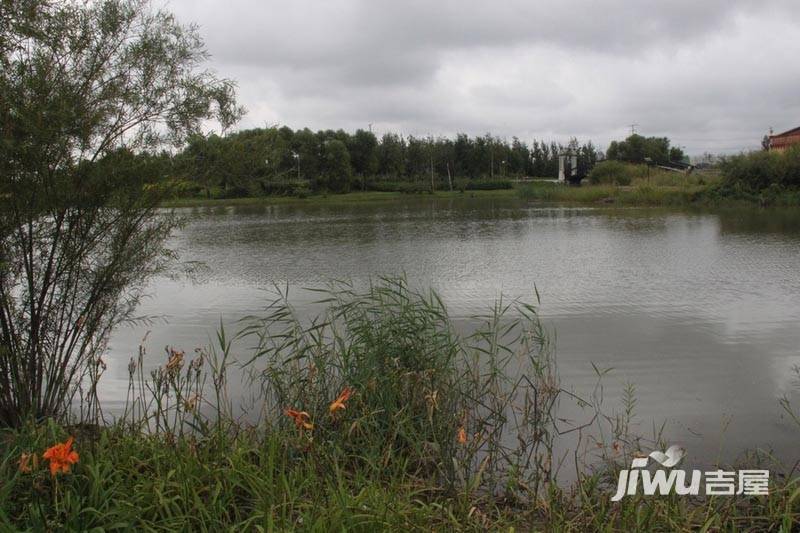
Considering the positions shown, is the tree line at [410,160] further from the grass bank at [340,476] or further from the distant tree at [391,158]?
the grass bank at [340,476]

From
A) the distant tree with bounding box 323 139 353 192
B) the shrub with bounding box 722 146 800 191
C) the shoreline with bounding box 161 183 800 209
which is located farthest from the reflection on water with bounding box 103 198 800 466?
the distant tree with bounding box 323 139 353 192

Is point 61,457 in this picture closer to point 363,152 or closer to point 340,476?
point 340,476

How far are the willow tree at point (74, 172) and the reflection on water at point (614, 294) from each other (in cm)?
193

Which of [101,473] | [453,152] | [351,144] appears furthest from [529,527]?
[453,152]

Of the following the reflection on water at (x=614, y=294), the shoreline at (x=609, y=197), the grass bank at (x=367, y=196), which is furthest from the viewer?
the grass bank at (x=367, y=196)

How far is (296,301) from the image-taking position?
12781mm

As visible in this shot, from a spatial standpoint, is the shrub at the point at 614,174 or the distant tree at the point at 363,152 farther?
the distant tree at the point at 363,152

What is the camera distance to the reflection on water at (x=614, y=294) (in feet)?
24.0

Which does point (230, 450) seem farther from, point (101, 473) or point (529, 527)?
point (529, 527)

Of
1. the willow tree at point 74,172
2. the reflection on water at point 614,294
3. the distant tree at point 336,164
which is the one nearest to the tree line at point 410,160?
the distant tree at point 336,164

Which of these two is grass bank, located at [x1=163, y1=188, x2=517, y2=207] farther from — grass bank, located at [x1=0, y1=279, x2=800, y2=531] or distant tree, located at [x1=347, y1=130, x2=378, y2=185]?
grass bank, located at [x1=0, y1=279, x2=800, y2=531]

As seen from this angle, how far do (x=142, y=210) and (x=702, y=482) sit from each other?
5297 mm

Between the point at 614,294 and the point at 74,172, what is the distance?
11117 millimetres

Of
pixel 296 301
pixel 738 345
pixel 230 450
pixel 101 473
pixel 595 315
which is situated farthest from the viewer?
pixel 296 301
